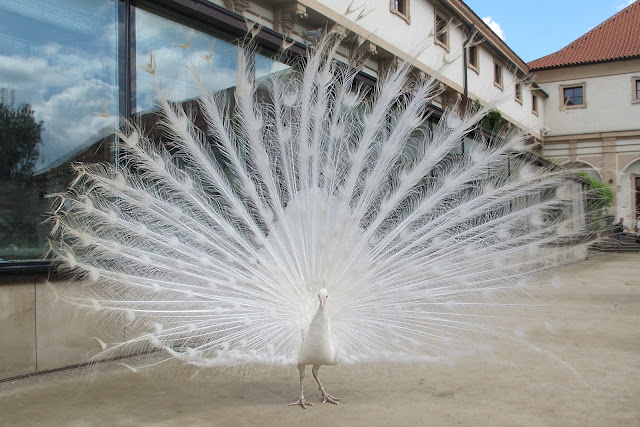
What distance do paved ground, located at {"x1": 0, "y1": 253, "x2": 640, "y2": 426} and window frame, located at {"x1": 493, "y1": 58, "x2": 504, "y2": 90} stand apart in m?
19.8

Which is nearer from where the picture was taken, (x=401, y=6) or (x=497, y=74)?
(x=401, y=6)

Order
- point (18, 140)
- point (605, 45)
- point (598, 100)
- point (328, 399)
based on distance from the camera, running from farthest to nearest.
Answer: point (605, 45) < point (598, 100) < point (18, 140) < point (328, 399)

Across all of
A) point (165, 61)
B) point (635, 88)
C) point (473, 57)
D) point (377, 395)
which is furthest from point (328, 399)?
point (635, 88)

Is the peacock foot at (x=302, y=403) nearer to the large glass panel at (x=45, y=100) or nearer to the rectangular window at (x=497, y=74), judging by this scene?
the large glass panel at (x=45, y=100)

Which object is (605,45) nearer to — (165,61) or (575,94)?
(575,94)

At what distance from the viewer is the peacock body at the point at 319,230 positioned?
3973 mm

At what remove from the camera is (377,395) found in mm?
4309

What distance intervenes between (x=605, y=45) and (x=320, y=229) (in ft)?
117

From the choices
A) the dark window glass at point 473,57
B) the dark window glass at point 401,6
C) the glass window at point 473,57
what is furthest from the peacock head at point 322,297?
the dark window glass at point 473,57

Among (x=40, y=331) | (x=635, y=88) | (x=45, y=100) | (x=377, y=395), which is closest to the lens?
(x=377, y=395)

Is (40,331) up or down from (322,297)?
down

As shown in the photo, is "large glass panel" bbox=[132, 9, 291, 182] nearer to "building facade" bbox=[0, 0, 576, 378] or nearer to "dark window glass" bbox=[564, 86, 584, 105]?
"building facade" bbox=[0, 0, 576, 378]

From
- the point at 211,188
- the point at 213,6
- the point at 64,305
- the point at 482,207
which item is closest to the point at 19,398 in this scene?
the point at 64,305

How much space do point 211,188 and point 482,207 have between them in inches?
84.6
